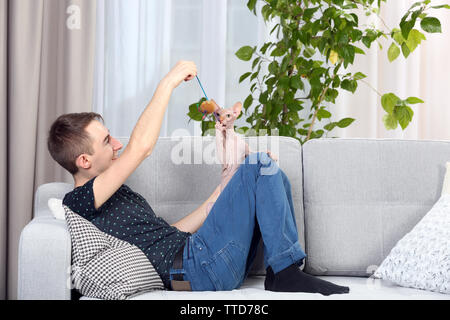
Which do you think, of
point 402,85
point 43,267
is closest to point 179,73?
point 43,267

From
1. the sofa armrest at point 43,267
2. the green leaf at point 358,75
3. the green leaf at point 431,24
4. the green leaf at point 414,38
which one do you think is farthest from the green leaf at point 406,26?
the sofa armrest at point 43,267

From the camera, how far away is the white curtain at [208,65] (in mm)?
2539

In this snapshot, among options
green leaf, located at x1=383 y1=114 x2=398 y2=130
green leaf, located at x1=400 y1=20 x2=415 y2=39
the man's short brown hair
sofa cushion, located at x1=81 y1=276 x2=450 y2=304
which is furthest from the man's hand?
green leaf, located at x1=383 y1=114 x2=398 y2=130

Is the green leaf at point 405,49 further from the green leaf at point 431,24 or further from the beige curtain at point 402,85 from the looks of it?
the beige curtain at point 402,85

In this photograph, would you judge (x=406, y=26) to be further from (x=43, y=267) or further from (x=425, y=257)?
(x=43, y=267)

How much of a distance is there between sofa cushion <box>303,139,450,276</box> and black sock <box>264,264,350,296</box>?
0.30 meters

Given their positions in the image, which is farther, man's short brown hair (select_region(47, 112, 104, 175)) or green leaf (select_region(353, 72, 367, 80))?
green leaf (select_region(353, 72, 367, 80))

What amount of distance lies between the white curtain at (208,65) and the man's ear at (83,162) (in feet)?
3.20

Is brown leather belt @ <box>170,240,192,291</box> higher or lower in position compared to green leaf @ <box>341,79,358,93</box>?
lower

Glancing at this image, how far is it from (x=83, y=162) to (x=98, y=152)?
0.05 metres

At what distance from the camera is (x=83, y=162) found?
1562mm

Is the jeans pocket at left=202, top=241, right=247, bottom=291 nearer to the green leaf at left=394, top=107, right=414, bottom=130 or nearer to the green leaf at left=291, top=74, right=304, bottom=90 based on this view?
the green leaf at left=291, top=74, right=304, bottom=90

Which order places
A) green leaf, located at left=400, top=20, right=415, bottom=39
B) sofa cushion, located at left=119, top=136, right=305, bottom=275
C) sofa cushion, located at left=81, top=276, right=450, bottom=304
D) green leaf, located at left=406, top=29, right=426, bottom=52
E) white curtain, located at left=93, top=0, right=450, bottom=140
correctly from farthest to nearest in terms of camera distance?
white curtain, located at left=93, top=0, right=450, bottom=140
green leaf, located at left=406, top=29, right=426, bottom=52
green leaf, located at left=400, top=20, right=415, bottom=39
sofa cushion, located at left=119, top=136, right=305, bottom=275
sofa cushion, located at left=81, top=276, right=450, bottom=304

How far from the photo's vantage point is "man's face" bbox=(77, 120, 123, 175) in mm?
1566
